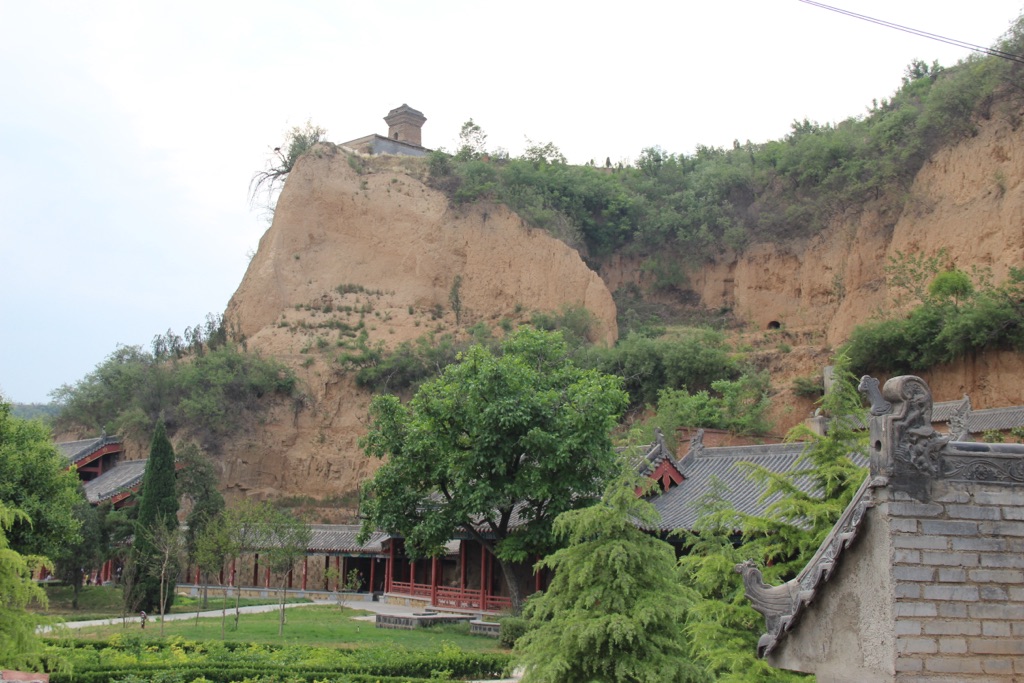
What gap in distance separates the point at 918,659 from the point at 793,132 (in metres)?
57.3

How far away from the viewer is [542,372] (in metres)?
30.1

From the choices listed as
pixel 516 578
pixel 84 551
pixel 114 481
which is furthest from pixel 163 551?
pixel 114 481

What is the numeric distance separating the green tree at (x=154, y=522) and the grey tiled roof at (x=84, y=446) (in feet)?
50.0

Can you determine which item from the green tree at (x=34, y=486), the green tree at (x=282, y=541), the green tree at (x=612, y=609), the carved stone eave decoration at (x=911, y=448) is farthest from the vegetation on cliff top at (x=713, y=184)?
the carved stone eave decoration at (x=911, y=448)

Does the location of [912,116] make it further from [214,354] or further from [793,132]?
[214,354]

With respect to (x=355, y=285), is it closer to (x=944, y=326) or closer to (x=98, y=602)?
(x=98, y=602)

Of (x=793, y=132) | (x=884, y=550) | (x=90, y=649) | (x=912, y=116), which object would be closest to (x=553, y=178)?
(x=793, y=132)

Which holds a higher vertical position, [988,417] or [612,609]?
[988,417]

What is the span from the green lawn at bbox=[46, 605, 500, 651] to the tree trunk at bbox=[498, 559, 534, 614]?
1441mm

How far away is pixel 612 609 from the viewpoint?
13289 mm

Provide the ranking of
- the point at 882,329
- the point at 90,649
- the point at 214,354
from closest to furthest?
the point at 90,649, the point at 882,329, the point at 214,354

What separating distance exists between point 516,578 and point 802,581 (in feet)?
67.6

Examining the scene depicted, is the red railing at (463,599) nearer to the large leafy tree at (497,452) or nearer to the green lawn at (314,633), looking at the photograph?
the green lawn at (314,633)

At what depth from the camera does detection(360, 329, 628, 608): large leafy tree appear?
88.3ft
